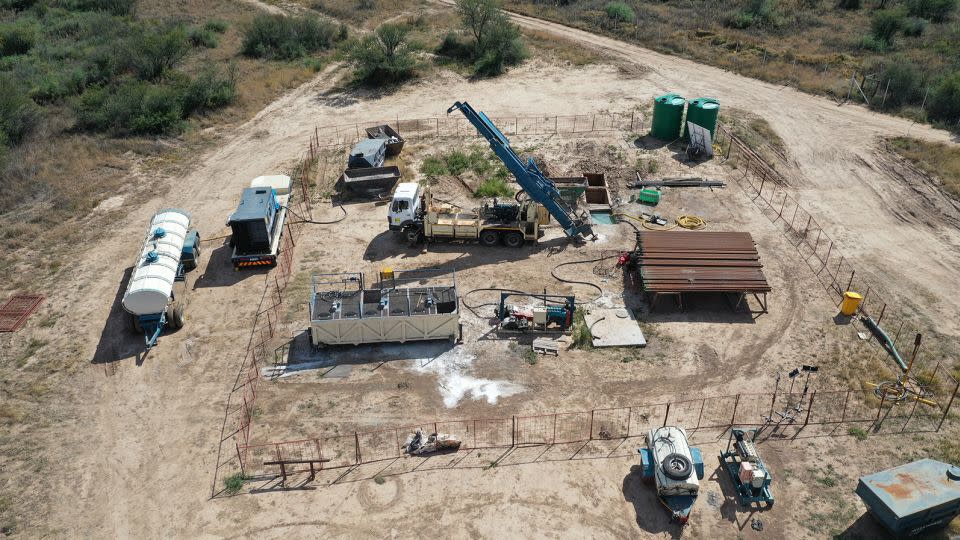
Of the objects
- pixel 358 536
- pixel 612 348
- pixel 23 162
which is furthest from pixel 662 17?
pixel 358 536

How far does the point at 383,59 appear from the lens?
51969 mm

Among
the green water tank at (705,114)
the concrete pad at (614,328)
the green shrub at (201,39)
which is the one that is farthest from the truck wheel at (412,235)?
the green shrub at (201,39)

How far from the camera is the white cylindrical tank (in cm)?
2616

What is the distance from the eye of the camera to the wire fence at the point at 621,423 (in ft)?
71.9

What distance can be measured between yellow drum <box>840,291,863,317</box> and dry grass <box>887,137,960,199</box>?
15062 mm

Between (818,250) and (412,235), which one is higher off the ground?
(412,235)

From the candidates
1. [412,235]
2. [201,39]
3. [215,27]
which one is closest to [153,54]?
[201,39]

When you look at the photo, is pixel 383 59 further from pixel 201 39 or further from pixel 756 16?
pixel 756 16

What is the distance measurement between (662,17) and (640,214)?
127ft

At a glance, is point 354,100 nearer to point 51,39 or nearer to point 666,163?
point 666,163

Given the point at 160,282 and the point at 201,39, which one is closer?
the point at 160,282

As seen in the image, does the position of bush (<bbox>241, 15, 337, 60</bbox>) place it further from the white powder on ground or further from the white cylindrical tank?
the white powder on ground

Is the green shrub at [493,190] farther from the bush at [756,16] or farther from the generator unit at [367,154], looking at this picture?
the bush at [756,16]

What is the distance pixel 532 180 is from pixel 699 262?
8.50 meters
